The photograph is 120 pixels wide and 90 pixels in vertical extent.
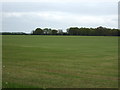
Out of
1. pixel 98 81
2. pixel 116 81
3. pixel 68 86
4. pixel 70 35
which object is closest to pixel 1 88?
pixel 68 86

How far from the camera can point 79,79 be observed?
9391 millimetres

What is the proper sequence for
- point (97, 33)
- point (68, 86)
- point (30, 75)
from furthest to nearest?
point (97, 33)
point (30, 75)
point (68, 86)

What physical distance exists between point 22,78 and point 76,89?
262 cm

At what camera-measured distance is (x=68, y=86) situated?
320 inches

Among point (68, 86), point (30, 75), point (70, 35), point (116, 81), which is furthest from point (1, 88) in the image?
point (70, 35)

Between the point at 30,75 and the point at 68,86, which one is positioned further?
the point at 30,75

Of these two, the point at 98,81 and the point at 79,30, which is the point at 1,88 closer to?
the point at 98,81

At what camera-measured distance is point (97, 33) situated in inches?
2817

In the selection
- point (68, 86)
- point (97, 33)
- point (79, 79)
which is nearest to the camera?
point (68, 86)

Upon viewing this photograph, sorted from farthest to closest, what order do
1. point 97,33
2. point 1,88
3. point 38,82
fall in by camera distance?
point 97,33 → point 38,82 → point 1,88

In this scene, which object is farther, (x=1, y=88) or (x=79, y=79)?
(x=79, y=79)

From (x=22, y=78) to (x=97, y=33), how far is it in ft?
209

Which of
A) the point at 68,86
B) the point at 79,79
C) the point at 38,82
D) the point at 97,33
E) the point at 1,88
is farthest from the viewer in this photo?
the point at 97,33

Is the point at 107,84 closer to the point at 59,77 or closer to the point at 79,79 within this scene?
the point at 79,79
